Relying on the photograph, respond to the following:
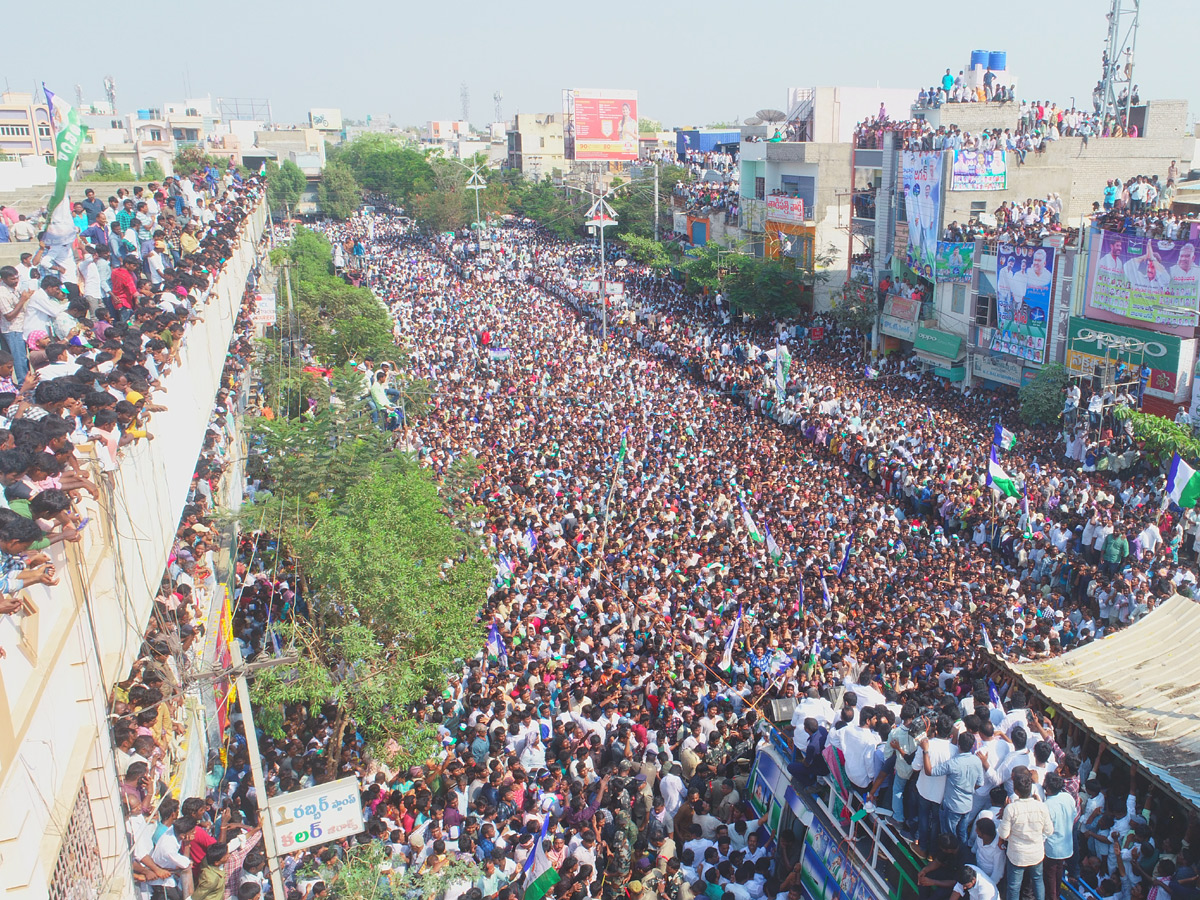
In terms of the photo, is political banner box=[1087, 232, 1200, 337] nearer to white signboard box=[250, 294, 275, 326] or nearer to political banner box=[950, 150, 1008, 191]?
political banner box=[950, 150, 1008, 191]

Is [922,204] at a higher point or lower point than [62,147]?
lower

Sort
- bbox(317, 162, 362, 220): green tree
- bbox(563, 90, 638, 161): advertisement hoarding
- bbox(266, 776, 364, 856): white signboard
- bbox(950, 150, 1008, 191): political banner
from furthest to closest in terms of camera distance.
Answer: bbox(317, 162, 362, 220): green tree, bbox(563, 90, 638, 161): advertisement hoarding, bbox(950, 150, 1008, 191): political banner, bbox(266, 776, 364, 856): white signboard

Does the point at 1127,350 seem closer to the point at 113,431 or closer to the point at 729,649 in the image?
the point at 729,649

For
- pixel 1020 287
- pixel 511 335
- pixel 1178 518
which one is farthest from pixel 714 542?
pixel 511 335

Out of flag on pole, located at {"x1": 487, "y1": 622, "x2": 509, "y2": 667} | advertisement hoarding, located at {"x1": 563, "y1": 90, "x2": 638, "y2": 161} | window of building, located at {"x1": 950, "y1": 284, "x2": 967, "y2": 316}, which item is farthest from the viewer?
advertisement hoarding, located at {"x1": 563, "y1": 90, "x2": 638, "y2": 161}

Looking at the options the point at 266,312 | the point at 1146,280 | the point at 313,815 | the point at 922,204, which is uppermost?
the point at 922,204

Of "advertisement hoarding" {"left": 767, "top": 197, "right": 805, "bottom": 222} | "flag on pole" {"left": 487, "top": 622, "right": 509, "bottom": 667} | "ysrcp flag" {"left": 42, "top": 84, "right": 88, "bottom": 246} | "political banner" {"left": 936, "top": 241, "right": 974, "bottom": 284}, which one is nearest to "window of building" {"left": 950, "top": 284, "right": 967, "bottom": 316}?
"political banner" {"left": 936, "top": 241, "right": 974, "bottom": 284}

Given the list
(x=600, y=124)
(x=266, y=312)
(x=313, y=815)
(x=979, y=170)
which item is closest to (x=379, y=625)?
(x=313, y=815)
